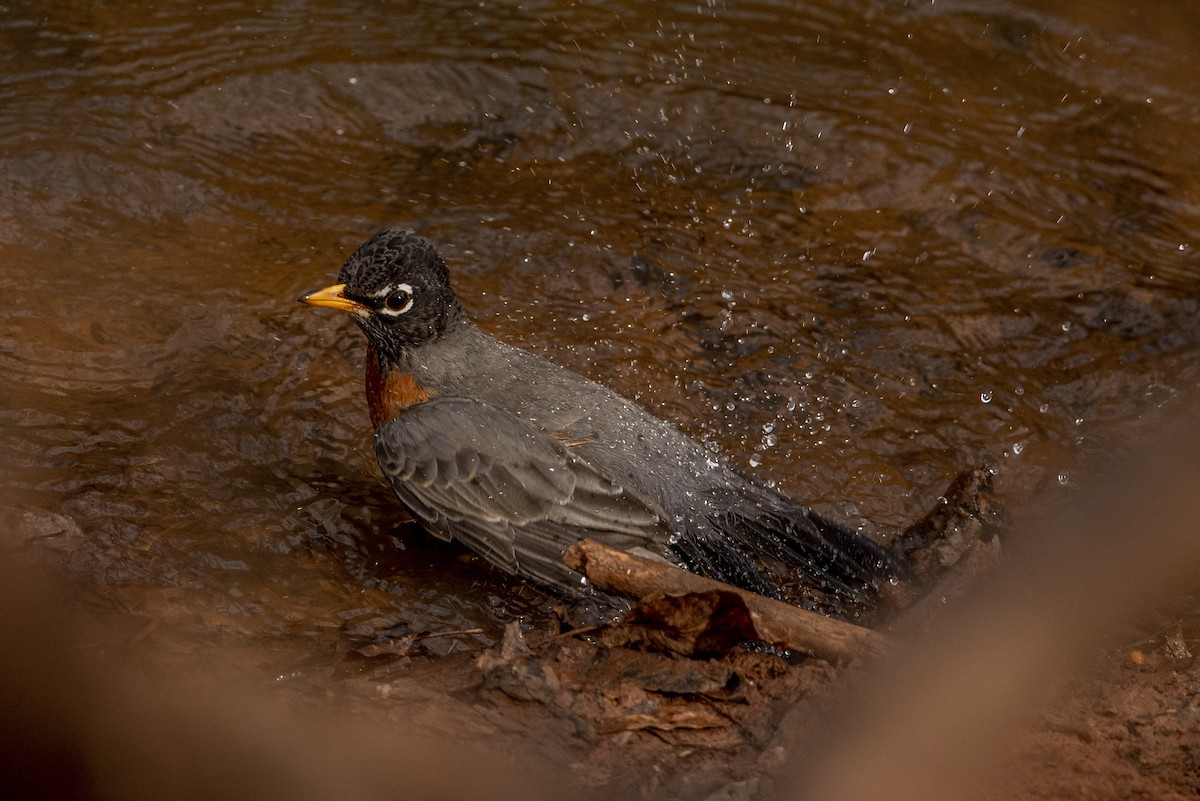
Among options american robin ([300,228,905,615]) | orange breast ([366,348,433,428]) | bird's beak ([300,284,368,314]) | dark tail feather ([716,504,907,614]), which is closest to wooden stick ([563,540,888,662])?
american robin ([300,228,905,615])

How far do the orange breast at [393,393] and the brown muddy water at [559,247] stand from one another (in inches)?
14.0

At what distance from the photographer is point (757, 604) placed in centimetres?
333

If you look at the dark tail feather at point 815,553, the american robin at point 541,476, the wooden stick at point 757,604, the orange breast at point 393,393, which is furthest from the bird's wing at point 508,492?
the wooden stick at point 757,604

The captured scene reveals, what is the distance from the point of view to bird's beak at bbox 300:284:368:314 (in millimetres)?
4531

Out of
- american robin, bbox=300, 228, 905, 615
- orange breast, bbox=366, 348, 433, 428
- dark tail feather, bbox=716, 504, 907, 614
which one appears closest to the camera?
dark tail feather, bbox=716, 504, 907, 614

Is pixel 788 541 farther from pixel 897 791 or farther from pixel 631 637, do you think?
pixel 897 791

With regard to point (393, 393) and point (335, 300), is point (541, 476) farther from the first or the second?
point (335, 300)

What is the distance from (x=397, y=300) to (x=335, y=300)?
0.83 ft

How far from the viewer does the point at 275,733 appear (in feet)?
7.81

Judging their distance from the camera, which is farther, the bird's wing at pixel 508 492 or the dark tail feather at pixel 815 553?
the bird's wing at pixel 508 492

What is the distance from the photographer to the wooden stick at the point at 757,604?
3.18 meters

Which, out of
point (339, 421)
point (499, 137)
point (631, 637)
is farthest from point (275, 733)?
point (499, 137)

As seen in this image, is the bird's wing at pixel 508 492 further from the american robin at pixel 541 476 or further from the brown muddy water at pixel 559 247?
the brown muddy water at pixel 559 247

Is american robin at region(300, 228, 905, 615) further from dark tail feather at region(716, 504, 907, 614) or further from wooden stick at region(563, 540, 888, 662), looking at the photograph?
wooden stick at region(563, 540, 888, 662)
